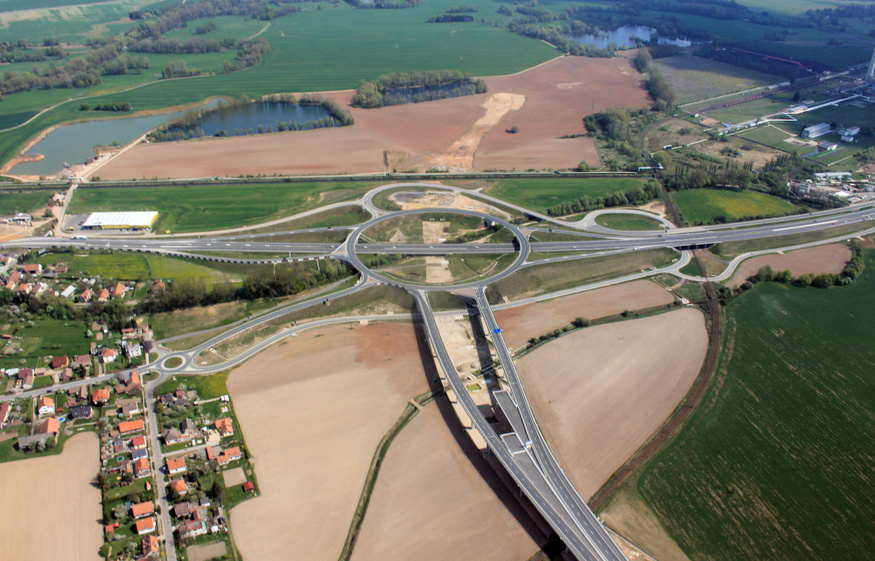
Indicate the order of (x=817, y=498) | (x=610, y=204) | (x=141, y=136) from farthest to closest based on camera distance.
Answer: (x=141, y=136), (x=610, y=204), (x=817, y=498)

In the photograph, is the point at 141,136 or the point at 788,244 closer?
the point at 788,244

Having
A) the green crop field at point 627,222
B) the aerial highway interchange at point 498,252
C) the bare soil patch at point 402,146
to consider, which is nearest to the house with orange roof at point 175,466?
the aerial highway interchange at point 498,252

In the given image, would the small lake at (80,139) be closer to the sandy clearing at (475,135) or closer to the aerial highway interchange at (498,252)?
the aerial highway interchange at (498,252)

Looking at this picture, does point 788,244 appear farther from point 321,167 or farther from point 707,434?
point 321,167

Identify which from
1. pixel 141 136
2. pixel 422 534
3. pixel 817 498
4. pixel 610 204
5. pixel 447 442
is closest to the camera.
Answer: pixel 422 534

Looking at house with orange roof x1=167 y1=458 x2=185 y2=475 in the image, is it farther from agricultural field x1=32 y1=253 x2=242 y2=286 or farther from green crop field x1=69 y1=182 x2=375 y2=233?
green crop field x1=69 y1=182 x2=375 y2=233

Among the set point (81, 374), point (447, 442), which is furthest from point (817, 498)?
point (81, 374)

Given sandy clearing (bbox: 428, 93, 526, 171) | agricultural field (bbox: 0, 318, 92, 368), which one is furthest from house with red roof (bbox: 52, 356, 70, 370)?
sandy clearing (bbox: 428, 93, 526, 171)
